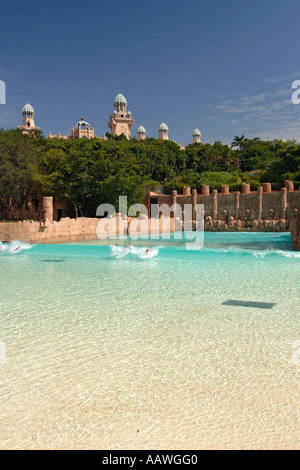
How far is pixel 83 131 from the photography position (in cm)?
11200

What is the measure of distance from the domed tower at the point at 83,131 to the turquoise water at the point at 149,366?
105394 millimetres

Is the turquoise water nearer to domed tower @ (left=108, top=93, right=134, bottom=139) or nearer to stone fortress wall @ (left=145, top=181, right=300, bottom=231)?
stone fortress wall @ (left=145, top=181, right=300, bottom=231)

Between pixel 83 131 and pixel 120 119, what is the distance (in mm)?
11224

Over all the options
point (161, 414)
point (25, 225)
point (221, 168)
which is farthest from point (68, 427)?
point (221, 168)

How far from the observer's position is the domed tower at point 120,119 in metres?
108

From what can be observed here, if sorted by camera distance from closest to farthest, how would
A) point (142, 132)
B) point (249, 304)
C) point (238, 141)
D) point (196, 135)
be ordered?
point (249, 304) → point (238, 141) → point (142, 132) → point (196, 135)

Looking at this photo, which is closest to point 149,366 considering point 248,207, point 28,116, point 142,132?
point 248,207

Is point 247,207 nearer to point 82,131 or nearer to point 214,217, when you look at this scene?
point 214,217

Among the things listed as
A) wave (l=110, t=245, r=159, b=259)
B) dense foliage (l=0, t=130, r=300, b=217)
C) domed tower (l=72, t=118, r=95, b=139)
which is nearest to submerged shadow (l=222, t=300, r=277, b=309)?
wave (l=110, t=245, r=159, b=259)

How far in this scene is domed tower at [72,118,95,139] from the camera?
111 metres

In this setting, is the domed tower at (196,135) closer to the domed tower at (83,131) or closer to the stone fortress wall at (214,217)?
the domed tower at (83,131)

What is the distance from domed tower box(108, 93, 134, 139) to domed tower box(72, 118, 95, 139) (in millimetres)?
5859

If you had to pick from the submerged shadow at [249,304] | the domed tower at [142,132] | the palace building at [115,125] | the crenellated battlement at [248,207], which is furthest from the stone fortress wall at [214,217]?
the domed tower at [142,132]

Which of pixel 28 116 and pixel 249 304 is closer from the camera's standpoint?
pixel 249 304
